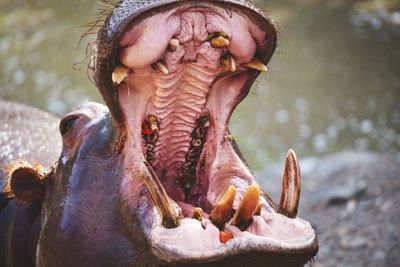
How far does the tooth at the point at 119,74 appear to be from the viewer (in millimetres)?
2535

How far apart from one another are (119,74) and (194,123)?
1.77ft

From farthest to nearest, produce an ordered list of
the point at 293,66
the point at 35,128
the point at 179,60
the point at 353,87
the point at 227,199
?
the point at 293,66
the point at 353,87
the point at 35,128
the point at 179,60
the point at 227,199

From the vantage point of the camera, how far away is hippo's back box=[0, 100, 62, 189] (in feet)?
12.6

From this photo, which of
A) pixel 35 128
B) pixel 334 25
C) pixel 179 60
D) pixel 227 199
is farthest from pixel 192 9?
pixel 334 25

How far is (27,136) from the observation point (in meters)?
4.08

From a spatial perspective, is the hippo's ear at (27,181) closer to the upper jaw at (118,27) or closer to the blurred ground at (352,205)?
the upper jaw at (118,27)

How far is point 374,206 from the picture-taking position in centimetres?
602

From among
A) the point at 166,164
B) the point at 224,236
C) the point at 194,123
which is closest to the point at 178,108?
the point at 194,123

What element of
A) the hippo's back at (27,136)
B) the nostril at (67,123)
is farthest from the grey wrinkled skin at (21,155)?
the nostril at (67,123)

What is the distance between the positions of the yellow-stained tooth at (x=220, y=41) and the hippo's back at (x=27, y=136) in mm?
1446

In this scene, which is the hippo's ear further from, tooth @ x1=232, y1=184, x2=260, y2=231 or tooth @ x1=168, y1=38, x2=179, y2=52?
tooth @ x1=232, y1=184, x2=260, y2=231

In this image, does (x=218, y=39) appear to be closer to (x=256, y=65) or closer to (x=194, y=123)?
(x=256, y=65)

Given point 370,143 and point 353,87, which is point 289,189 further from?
point 353,87

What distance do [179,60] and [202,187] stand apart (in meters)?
0.57
